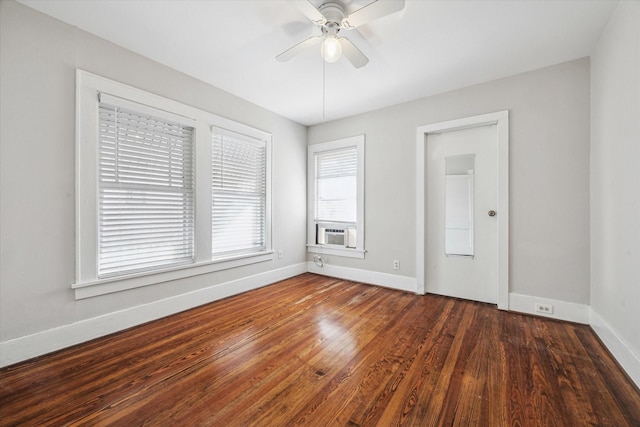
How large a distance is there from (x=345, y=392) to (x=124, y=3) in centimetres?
310

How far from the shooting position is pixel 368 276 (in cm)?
398

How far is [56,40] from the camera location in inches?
82.6

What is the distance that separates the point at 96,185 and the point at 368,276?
3379mm

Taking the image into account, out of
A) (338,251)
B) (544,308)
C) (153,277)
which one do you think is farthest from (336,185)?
(544,308)

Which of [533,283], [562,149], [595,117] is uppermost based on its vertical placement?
[595,117]

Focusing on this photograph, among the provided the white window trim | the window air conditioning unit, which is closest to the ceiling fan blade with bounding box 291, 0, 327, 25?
the white window trim

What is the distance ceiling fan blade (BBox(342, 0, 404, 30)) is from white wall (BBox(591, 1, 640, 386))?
1.53 m

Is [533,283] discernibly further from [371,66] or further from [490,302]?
[371,66]

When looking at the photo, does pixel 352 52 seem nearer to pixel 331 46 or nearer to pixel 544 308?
pixel 331 46

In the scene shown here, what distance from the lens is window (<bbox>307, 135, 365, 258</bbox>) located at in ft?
13.4

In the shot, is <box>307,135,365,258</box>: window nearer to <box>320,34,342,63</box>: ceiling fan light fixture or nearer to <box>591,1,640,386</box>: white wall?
<box>320,34,342,63</box>: ceiling fan light fixture

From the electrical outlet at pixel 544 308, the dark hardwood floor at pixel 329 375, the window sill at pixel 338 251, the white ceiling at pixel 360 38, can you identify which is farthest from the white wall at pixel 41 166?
the electrical outlet at pixel 544 308

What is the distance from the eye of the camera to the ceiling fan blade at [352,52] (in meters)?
2.04

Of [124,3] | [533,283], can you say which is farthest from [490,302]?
[124,3]
